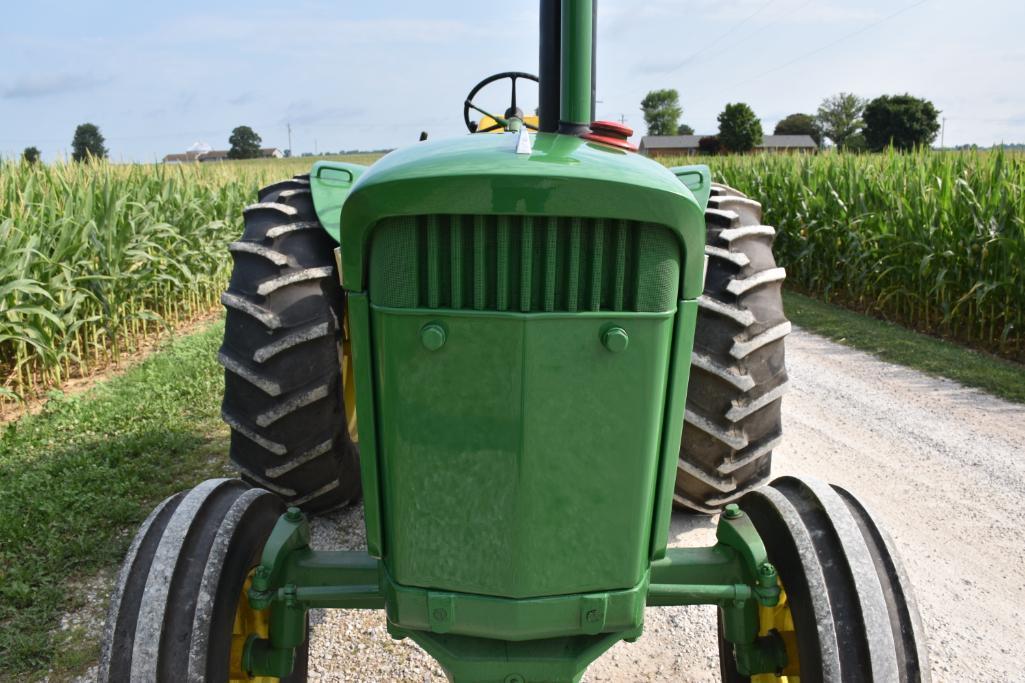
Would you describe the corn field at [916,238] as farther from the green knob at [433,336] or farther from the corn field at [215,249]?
the green knob at [433,336]

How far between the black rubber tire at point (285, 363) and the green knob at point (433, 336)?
4.33 feet

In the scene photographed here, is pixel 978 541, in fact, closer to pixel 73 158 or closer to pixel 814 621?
pixel 814 621

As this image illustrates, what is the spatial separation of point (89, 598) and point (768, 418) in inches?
96.9

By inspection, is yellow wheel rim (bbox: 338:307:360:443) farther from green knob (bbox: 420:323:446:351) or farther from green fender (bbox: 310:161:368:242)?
green knob (bbox: 420:323:446:351)

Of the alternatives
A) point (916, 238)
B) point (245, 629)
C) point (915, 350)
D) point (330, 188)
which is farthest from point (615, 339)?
point (916, 238)

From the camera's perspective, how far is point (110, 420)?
4.70m

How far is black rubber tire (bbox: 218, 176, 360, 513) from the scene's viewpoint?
2.65 metres

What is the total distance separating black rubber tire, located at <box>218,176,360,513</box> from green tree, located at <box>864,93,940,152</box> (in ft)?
179

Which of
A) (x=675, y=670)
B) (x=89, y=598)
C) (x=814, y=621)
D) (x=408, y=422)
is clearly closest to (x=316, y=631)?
(x=89, y=598)

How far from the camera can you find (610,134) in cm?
177

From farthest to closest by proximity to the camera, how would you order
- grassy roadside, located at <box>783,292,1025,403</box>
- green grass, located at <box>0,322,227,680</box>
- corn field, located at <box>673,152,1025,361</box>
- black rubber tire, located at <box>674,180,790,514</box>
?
1. corn field, located at <box>673,152,1025,361</box>
2. grassy roadside, located at <box>783,292,1025,403</box>
3. green grass, located at <box>0,322,227,680</box>
4. black rubber tire, located at <box>674,180,790,514</box>

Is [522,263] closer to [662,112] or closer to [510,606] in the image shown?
[510,606]

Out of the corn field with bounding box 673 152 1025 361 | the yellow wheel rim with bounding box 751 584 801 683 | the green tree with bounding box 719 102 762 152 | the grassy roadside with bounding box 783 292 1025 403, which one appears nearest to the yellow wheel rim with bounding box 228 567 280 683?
the yellow wheel rim with bounding box 751 584 801 683

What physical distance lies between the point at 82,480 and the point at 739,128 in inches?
2011
